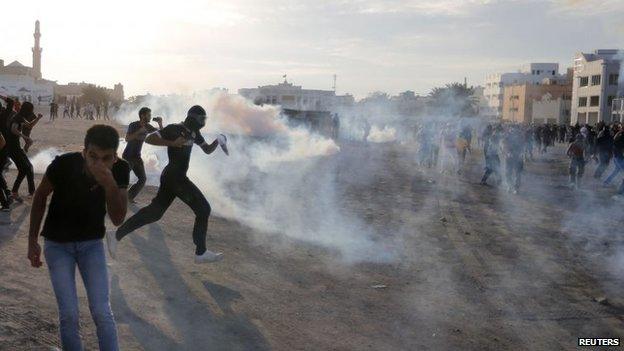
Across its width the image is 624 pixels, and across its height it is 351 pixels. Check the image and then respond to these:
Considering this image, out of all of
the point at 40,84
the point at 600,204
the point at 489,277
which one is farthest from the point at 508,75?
the point at 489,277

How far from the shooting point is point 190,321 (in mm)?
4820

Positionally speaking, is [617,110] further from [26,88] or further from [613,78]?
[26,88]

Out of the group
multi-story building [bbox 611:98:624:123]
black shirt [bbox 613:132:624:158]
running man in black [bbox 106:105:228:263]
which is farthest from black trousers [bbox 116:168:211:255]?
multi-story building [bbox 611:98:624:123]

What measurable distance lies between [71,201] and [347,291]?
131 inches

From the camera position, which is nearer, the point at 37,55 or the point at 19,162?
the point at 19,162

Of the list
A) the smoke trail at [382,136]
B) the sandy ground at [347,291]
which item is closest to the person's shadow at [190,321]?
the sandy ground at [347,291]

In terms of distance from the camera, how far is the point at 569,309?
19.0ft

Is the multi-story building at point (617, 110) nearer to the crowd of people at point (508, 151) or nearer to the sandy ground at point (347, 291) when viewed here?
the crowd of people at point (508, 151)

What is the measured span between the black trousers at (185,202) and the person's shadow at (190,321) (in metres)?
0.46

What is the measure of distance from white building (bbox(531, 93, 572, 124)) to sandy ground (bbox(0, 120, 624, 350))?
6502 cm

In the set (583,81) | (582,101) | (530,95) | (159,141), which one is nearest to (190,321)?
(159,141)

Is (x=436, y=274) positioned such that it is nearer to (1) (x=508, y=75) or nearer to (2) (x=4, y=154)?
(2) (x=4, y=154)

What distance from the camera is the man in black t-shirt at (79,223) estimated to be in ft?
11.1

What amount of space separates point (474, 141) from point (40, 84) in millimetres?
56349
